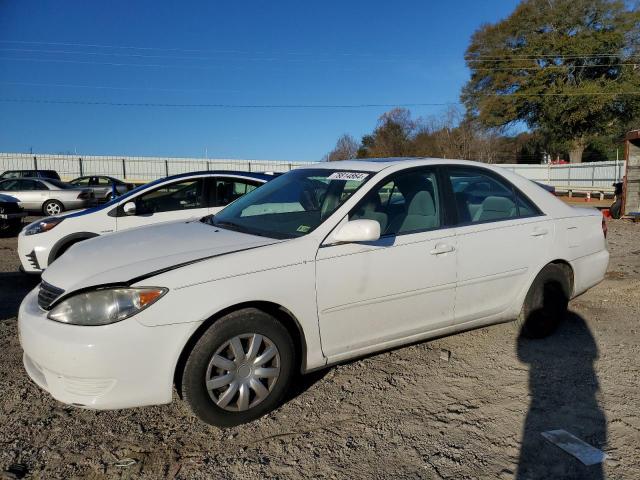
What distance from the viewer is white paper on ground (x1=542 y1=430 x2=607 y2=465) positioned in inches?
108

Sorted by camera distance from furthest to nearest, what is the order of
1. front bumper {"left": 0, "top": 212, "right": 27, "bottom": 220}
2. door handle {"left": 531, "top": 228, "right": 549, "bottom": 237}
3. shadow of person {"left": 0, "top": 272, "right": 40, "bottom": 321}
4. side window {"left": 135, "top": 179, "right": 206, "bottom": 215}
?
front bumper {"left": 0, "top": 212, "right": 27, "bottom": 220}
side window {"left": 135, "top": 179, "right": 206, "bottom": 215}
shadow of person {"left": 0, "top": 272, "right": 40, "bottom": 321}
door handle {"left": 531, "top": 228, "right": 549, "bottom": 237}

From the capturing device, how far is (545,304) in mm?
4457

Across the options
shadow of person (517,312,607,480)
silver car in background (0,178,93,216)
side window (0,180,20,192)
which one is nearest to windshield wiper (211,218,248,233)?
shadow of person (517,312,607,480)

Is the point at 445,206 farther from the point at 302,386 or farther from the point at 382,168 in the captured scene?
the point at 302,386

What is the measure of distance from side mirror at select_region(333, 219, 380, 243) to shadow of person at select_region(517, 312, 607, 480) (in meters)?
1.46

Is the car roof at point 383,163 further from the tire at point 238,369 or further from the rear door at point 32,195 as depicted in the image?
the rear door at point 32,195

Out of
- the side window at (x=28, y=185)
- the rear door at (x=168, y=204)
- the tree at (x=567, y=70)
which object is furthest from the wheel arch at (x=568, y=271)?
the tree at (x=567, y=70)

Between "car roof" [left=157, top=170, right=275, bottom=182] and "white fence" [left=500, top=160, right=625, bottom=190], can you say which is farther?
"white fence" [left=500, top=160, right=625, bottom=190]

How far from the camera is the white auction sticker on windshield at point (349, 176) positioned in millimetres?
3798

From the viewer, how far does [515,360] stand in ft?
13.6

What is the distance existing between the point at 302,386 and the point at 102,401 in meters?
1.39

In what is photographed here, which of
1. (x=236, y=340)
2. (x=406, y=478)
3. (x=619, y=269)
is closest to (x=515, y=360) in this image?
(x=406, y=478)

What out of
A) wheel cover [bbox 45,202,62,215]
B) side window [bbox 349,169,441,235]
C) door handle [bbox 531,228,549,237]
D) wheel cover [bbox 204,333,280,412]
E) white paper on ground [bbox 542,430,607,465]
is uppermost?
side window [bbox 349,169,441,235]

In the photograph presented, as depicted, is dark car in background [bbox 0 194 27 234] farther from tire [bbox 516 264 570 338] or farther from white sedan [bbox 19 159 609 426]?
tire [bbox 516 264 570 338]
